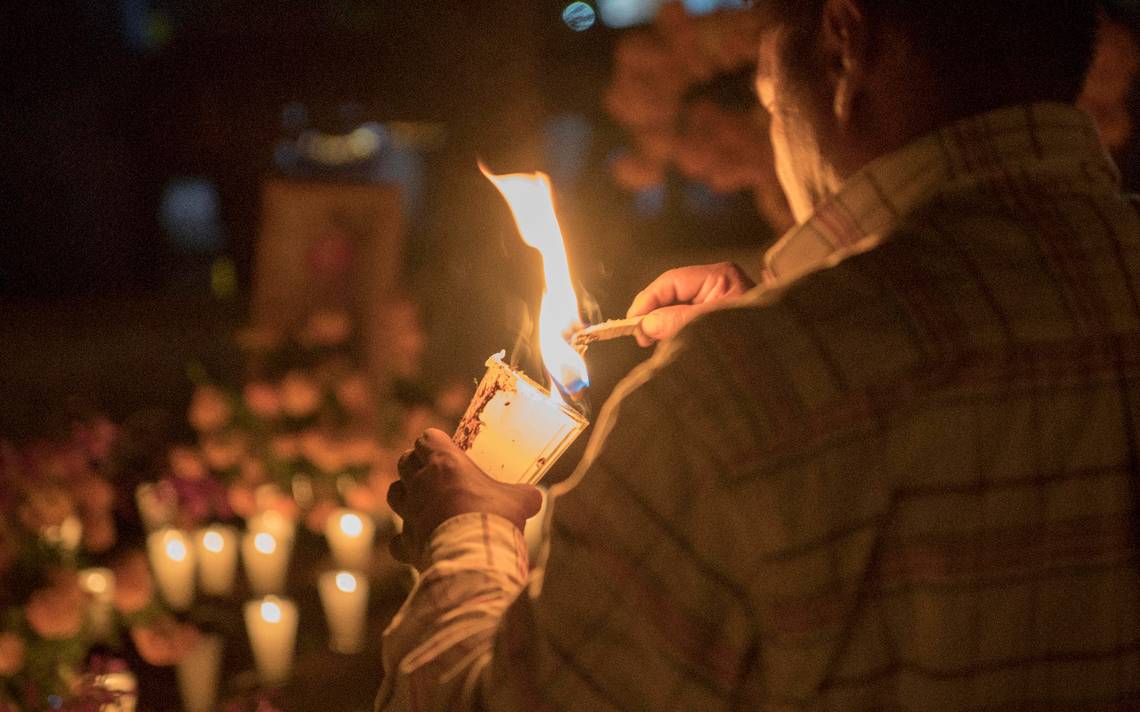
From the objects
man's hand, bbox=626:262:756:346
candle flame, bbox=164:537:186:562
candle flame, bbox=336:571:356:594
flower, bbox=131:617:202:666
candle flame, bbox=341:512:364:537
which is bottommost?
candle flame, bbox=336:571:356:594

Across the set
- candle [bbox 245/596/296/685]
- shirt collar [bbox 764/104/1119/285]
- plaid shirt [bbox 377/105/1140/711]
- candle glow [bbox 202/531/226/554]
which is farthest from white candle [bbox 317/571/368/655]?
shirt collar [bbox 764/104/1119/285]

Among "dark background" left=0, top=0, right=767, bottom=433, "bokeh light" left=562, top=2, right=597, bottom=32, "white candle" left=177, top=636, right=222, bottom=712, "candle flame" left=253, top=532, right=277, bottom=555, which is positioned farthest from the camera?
"bokeh light" left=562, top=2, right=597, bottom=32

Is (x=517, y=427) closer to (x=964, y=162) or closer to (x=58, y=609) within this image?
(x=964, y=162)

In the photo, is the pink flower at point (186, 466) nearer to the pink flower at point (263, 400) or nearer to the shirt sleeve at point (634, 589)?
the pink flower at point (263, 400)

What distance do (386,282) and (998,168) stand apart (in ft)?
10.2

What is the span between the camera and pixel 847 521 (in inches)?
31.9

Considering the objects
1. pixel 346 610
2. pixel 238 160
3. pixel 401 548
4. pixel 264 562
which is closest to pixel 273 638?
pixel 346 610

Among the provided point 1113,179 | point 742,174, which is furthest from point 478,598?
point 742,174

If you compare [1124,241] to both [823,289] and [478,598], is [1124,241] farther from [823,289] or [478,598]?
[478,598]

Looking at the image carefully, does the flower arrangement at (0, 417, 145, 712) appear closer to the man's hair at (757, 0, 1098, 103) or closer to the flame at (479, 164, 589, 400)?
the flame at (479, 164, 589, 400)

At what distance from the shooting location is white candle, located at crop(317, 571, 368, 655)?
2.85 meters

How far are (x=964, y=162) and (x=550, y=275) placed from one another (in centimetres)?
59

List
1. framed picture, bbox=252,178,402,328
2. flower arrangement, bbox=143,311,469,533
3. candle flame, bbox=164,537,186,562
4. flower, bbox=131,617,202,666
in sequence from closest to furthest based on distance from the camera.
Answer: flower, bbox=131,617,202,666, candle flame, bbox=164,537,186,562, flower arrangement, bbox=143,311,469,533, framed picture, bbox=252,178,402,328

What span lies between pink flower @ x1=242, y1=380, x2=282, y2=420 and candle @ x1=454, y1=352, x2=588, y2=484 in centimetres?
Result: 216
